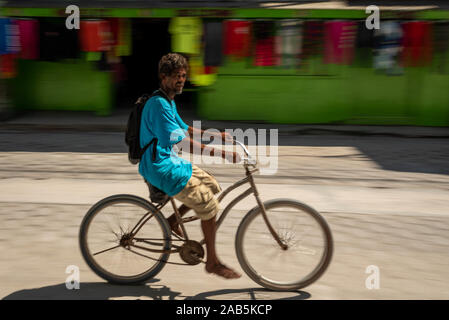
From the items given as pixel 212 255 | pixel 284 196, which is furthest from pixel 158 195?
pixel 284 196

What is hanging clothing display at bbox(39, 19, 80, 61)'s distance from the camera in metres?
11.8

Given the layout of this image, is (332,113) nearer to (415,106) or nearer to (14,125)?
(415,106)

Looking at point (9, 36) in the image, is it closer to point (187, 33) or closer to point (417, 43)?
point (187, 33)

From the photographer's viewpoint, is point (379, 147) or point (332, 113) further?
point (332, 113)

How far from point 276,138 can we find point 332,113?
80.8 inches

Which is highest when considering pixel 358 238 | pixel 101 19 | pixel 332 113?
pixel 101 19

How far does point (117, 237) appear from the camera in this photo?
400 cm

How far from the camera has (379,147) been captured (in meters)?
9.83

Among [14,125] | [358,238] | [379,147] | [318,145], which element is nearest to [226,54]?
[318,145]

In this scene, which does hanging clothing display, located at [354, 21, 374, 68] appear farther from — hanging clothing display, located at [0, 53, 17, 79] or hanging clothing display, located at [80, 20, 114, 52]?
hanging clothing display, located at [0, 53, 17, 79]

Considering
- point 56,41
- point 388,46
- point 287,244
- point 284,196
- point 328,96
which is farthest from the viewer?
point 328,96

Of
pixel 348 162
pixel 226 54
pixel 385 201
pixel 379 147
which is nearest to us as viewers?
pixel 385 201

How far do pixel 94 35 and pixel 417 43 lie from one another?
6886 millimetres

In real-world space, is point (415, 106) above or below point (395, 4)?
below
